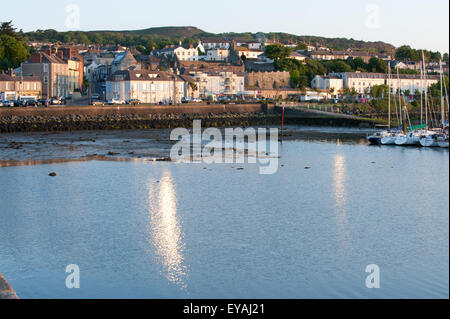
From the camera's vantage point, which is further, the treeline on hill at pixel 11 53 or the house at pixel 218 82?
the house at pixel 218 82

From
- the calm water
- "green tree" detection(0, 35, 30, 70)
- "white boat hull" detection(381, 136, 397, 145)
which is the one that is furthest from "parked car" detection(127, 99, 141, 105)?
the calm water

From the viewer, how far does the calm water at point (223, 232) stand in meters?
13.0

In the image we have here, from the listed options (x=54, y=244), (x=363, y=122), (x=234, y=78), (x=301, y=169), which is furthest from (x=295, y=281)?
(x=234, y=78)

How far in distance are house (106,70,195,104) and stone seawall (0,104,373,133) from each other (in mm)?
8485

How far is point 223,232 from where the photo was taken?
16797 millimetres

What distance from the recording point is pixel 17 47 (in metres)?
69.0

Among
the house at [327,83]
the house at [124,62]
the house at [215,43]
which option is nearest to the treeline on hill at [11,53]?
the house at [124,62]

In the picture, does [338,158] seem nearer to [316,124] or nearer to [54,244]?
[54,244]

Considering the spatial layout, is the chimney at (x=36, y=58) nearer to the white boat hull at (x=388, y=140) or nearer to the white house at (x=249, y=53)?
the white boat hull at (x=388, y=140)

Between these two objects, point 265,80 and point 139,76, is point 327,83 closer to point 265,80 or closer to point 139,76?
point 265,80

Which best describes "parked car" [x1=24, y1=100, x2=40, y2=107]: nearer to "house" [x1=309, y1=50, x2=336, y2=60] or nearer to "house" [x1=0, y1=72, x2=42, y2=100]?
"house" [x1=0, y1=72, x2=42, y2=100]

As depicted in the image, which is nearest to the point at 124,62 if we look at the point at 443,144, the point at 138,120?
the point at 138,120

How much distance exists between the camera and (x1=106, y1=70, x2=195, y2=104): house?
63.8 metres

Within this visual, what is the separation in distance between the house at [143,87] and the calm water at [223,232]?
37.3 metres
